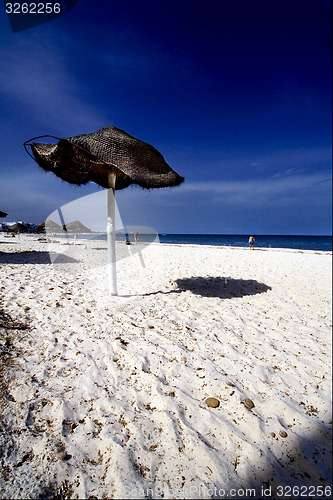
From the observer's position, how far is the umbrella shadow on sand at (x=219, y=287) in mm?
4828

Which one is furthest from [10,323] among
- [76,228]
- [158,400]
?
[76,228]

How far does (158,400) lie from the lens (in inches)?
70.2

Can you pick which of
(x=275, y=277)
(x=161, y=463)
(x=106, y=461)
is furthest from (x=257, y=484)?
(x=275, y=277)

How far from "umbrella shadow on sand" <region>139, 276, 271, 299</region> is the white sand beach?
1071 millimetres

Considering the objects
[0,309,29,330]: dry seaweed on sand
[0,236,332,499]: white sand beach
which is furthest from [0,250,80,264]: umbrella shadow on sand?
[0,309,29,330]: dry seaweed on sand

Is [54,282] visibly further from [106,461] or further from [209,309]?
[106,461]

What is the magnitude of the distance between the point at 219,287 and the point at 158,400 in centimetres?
392

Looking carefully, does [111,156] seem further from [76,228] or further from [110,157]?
[76,228]

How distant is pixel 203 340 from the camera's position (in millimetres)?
2766

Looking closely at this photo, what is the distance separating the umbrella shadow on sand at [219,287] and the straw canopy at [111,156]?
2470mm

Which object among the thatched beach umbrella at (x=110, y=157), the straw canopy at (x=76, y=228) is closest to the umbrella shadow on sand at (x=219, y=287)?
the thatched beach umbrella at (x=110, y=157)

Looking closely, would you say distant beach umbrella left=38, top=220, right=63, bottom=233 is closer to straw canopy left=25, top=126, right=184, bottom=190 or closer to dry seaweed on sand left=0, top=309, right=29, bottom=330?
straw canopy left=25, top=126, right=184, bottom=190

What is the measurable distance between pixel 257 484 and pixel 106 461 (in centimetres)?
92

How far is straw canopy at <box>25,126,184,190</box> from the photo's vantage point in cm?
253
